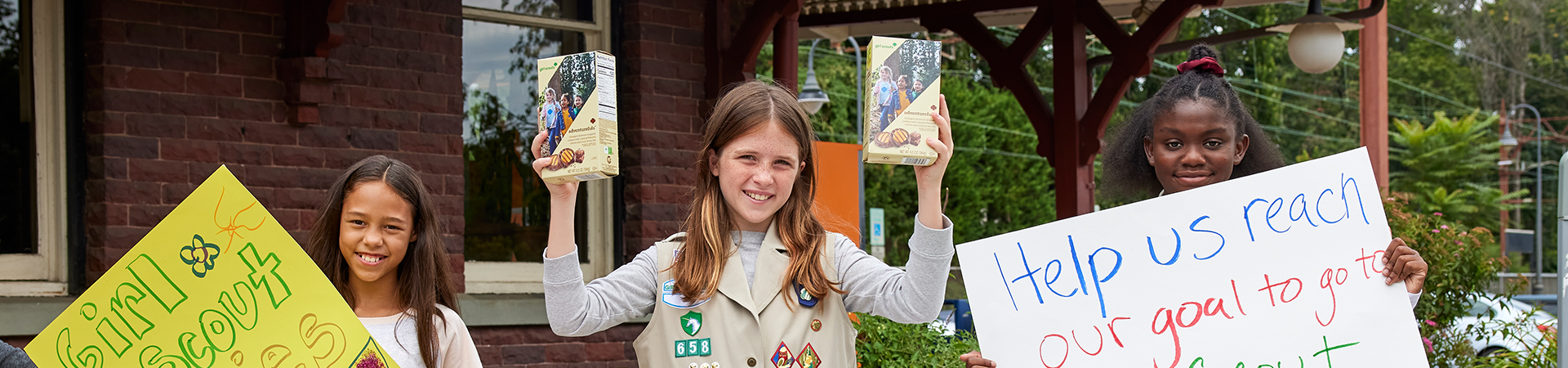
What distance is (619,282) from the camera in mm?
2277

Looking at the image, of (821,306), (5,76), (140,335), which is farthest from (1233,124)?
(5,76)

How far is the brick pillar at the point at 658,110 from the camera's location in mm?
5699

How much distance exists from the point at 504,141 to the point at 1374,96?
843 cm

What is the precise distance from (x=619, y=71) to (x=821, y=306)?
3.67 m

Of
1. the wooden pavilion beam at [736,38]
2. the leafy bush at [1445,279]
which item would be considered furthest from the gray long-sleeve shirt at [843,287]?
the leafy bush at [1445,279]

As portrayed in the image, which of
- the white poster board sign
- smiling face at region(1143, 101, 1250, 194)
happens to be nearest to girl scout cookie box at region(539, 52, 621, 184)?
the white poster board sign

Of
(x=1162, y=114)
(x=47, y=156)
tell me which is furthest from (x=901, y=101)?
(x=47, y=156)

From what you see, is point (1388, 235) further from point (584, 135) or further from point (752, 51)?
point (752, 51)

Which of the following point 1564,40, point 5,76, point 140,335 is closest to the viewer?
point 140,335

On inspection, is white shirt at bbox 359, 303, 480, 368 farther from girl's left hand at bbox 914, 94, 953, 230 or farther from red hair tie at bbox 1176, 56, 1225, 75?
red hair tie at bbox 1176, 56, 1225, 75

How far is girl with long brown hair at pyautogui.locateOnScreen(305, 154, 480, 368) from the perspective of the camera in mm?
2393

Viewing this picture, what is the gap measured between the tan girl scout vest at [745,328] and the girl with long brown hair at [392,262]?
0.45 meters

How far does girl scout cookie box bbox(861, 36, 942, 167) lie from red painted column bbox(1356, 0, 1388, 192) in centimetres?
963

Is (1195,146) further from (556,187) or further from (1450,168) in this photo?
(1450,168)
